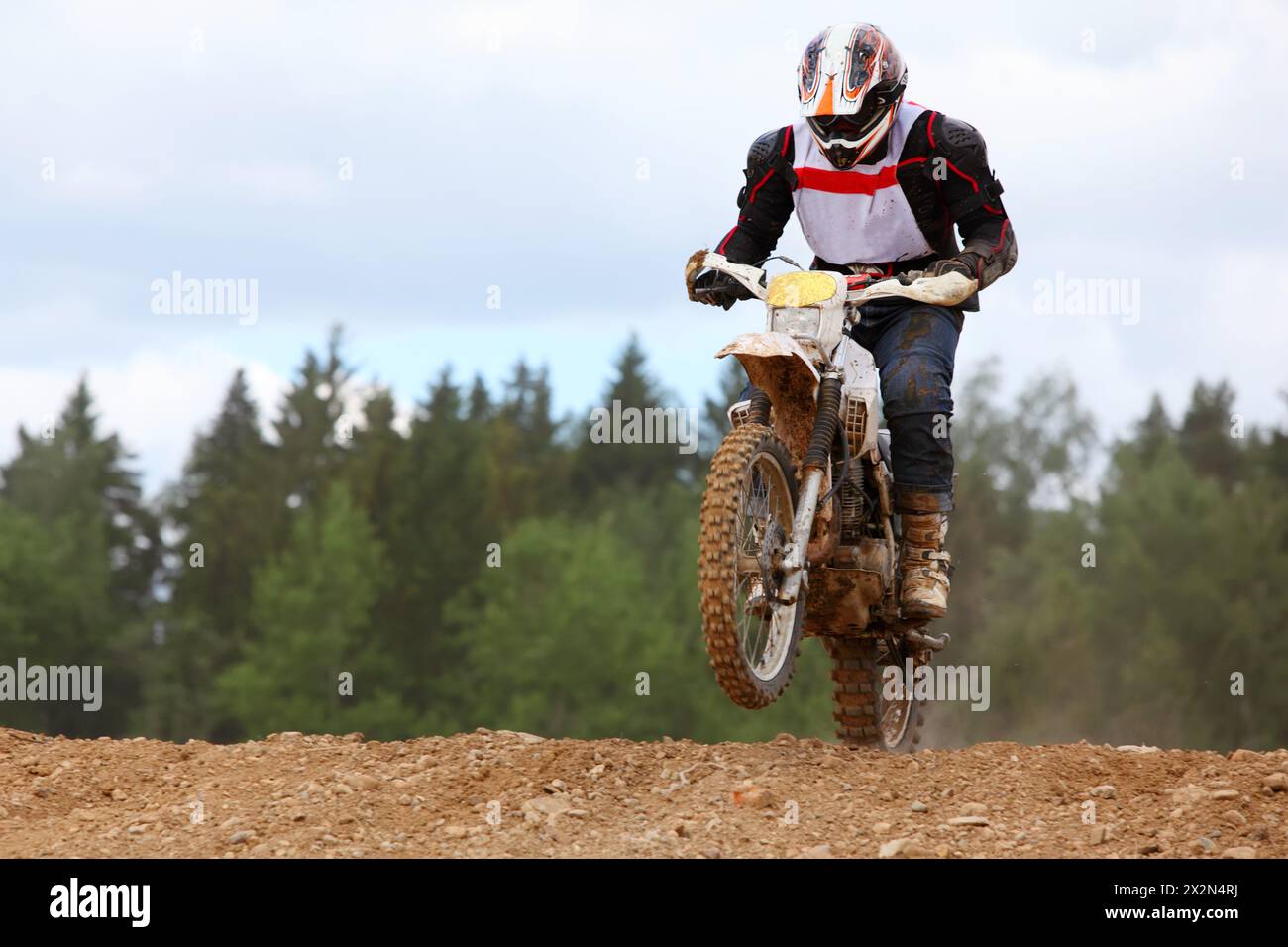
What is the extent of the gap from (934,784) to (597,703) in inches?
1763

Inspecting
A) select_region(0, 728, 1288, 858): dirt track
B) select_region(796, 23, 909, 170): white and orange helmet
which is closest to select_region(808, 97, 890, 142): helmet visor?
select_region(796, 23, 909, 170): white and orange helmet

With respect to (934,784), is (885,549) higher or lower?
higher

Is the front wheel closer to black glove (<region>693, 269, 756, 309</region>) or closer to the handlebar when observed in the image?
the handlebar

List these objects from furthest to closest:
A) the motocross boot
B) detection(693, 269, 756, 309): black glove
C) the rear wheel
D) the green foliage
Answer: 1. the green foliage
2. the rear wheel
3. detection(693, 269, 756, 309): black glove
4. the motocross boot

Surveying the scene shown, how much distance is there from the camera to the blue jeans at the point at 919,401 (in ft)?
28.9

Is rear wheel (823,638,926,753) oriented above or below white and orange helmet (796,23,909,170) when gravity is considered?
below

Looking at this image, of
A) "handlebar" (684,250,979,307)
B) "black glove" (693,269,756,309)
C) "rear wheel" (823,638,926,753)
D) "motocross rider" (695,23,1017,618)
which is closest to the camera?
"handlebar" (684,250,979,307)

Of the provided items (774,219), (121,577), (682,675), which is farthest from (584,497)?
(774,219)

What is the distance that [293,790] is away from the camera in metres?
7.86

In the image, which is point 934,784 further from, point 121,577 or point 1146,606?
point 121,577

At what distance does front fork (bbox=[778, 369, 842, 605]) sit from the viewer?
7953mm
